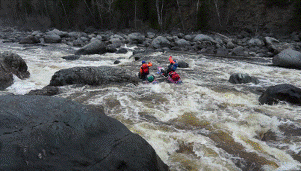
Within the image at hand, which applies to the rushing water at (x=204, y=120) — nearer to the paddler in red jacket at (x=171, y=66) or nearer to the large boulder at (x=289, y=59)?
the paddler in red jacket at (x=171, y=66)

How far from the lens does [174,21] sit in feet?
73.7

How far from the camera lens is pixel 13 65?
621 cm

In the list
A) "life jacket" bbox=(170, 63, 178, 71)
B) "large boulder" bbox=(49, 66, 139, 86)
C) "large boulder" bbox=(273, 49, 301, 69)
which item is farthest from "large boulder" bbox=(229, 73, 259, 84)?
"large boulder" bbox=(273, 49, 301, 69)

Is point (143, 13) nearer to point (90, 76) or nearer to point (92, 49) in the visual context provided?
point (92, 49)

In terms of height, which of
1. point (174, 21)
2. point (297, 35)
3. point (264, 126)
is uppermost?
point (174, 21)

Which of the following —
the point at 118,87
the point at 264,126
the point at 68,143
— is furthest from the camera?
the point at 118,87

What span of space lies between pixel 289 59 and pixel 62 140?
10.2 m

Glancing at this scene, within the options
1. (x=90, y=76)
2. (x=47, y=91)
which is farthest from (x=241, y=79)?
(x=47, y=91)

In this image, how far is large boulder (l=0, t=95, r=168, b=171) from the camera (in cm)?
154

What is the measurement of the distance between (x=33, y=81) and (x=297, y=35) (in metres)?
19.1

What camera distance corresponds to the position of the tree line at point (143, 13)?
19594 mm

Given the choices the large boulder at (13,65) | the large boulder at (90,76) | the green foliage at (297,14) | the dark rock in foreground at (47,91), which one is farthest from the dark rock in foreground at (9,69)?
the green foliage at (297,14)

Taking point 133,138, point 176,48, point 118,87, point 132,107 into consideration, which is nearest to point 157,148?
point 133,138

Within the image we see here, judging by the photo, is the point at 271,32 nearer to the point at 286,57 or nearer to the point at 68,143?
the point at 286,57
